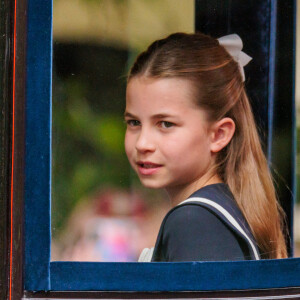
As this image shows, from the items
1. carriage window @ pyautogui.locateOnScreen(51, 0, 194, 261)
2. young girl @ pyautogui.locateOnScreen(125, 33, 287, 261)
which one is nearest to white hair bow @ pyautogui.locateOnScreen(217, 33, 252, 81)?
young girl @ pyautogui.locateOnScreen(125, 33, 287, 261)

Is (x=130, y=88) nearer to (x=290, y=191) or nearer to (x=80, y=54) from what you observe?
(x=80, y=54)

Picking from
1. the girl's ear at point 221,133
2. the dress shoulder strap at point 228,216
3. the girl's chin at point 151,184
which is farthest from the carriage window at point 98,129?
the girl's ear at point 221,133

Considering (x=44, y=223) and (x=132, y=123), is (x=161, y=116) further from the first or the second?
(x=44, y=223)

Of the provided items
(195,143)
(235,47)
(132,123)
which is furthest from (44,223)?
(235,47)

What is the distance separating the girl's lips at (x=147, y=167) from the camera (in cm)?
303

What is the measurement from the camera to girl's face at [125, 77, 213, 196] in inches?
118

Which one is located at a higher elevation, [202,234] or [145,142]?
[145,142]

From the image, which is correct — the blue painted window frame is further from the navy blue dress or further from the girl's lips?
the girl's lips

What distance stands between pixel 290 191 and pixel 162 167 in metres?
0.59

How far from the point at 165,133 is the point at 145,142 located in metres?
0.09

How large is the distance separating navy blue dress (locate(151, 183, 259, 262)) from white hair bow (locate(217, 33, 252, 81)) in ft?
1.85

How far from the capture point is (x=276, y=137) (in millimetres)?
3150

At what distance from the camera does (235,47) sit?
309cm

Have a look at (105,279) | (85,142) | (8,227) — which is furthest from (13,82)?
(105,279)
